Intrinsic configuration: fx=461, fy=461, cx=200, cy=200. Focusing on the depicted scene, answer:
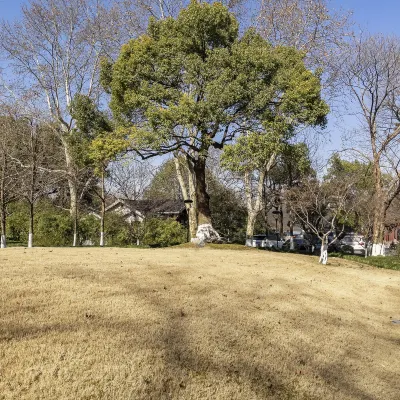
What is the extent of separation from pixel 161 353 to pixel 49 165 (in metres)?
25.2

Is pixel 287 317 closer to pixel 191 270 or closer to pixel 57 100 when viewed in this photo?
pixel 191 270

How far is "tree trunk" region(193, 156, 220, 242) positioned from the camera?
19.4 meters

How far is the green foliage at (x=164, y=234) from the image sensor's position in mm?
25641

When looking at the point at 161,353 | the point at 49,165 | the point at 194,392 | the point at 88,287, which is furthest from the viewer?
the point at 49,165

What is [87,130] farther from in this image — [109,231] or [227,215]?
[227,215]

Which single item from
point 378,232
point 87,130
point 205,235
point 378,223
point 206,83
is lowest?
point 205,235

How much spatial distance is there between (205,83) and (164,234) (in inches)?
418

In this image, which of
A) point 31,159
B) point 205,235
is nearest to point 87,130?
point 31,159

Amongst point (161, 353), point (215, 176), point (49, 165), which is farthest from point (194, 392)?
point (215, 176)

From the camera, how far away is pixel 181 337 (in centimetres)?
602

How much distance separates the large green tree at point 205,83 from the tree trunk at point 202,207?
146cm

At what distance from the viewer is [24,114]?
25.3 m

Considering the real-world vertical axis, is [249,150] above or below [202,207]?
above

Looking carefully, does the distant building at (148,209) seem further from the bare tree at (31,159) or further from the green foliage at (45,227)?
the bare tree at (31,159)
